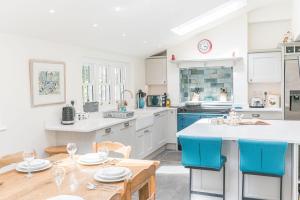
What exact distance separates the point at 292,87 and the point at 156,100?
115 inches

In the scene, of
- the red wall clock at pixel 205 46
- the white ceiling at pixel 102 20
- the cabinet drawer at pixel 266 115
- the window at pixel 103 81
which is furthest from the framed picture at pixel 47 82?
the cabinet drawer at pixel 266 115

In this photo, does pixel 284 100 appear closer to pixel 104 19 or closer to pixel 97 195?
pixel 104 19

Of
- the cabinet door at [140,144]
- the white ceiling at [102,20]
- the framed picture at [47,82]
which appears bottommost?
the cabinet door at [140,144]

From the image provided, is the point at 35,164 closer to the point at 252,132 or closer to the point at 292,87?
the point at 252,132

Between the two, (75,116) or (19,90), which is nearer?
(19,90)

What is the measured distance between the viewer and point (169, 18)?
4695 mm

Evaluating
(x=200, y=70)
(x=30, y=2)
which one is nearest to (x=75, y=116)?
(x=30, y=2)

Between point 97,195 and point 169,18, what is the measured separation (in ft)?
11.6

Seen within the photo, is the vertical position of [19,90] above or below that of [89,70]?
below

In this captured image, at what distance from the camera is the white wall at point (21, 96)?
3240mm

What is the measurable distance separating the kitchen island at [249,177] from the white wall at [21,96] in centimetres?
181

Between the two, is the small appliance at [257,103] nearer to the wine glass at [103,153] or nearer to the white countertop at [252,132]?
the white countertop at [252,132]

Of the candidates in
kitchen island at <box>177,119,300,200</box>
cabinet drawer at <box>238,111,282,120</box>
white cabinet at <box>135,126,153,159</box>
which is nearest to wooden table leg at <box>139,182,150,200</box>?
kitchen island at <box>177,119,300,200</box>

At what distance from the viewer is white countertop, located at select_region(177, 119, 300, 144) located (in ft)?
9.62
